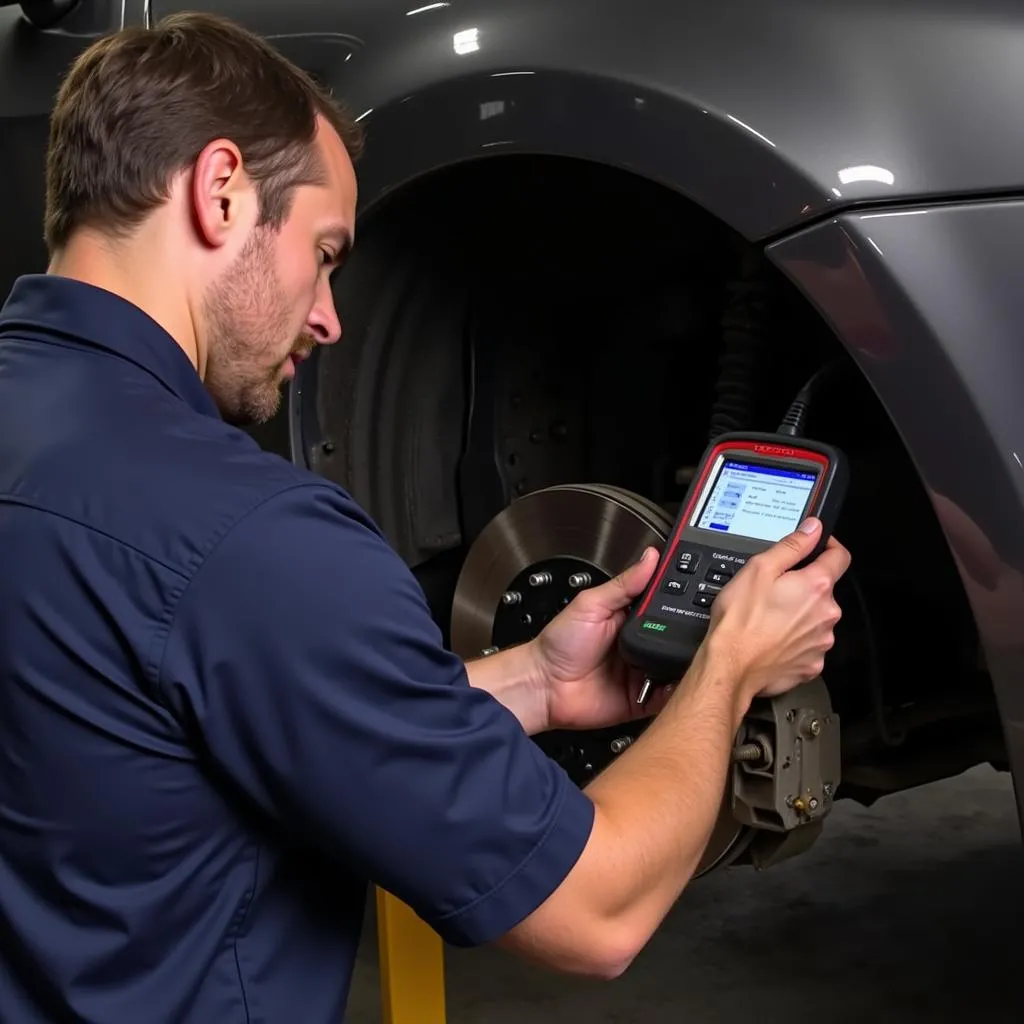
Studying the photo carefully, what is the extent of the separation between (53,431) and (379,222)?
0.53 m

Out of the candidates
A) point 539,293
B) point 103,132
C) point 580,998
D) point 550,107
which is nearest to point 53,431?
point 103,132

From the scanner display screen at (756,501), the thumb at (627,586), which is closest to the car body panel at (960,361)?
the scanner display screen at (756,501)

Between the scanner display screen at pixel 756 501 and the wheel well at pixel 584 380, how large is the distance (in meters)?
0.13

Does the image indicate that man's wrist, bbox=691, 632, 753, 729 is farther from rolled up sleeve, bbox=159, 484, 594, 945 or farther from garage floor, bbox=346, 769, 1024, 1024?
garage floor, bbox=346, 769, 1024, 1024

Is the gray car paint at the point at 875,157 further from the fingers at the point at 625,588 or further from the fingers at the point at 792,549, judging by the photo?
the fingers at the point at 625,588

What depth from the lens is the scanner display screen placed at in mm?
925

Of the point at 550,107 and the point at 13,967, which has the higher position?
the point at 550,107

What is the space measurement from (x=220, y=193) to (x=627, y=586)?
38 centimetres

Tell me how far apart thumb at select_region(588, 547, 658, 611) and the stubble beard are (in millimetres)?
267

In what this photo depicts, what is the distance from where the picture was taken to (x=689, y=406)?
51.6 inches

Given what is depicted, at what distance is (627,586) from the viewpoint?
0.98 meters

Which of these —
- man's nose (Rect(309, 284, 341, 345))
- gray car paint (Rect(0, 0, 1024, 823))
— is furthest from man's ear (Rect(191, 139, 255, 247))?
gray car paint (Rect(0, 0, 1024, 823))

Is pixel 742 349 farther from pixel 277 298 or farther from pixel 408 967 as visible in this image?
pixel 408 967

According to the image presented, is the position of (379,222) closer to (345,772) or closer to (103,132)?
(103,132)
